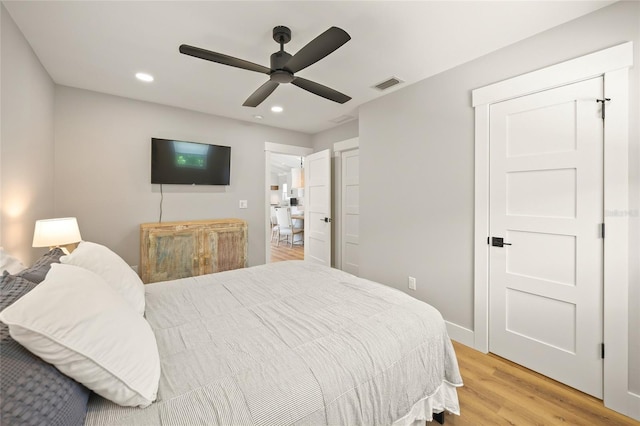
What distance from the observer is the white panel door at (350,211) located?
13.4 ft

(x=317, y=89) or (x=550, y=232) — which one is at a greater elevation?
(x=317, y=89)

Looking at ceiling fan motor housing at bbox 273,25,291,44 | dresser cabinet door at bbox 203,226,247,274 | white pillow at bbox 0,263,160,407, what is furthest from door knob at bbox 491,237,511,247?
dresser cabinet door at bbox 203,226,247,274

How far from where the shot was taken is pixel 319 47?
1.52 m

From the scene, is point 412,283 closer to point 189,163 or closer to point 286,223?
point 189,163

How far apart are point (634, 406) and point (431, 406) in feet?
4.56

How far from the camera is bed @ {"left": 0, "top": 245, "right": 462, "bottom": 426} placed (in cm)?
84

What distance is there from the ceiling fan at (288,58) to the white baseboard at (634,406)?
8.98 feet

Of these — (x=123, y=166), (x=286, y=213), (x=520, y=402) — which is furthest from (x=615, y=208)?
(x=286, y=213)

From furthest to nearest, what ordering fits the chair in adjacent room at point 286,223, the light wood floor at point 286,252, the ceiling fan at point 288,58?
1. the chair in adjacent room at point 286,223
2. the light wood floor at point 286,252
3. the ceiling fan at point 288,58

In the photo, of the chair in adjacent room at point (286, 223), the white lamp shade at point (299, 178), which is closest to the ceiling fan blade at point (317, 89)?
the white lamp shade at point (299, 178)

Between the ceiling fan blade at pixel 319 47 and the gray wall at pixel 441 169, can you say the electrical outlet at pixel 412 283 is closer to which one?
the gray wall at pixel 441 169

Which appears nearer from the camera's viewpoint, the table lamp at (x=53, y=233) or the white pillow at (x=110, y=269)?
the white pillow at (x=110, y=269)

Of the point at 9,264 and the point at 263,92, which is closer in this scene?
the point at 9,264

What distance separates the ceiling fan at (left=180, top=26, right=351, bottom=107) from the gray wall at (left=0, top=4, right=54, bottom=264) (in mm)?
1296
